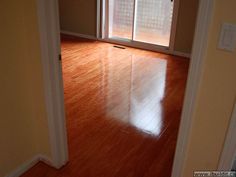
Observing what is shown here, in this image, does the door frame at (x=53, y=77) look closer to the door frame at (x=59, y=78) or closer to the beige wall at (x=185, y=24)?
the door frame at (x=59, y=78)

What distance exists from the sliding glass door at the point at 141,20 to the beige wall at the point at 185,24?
174mm

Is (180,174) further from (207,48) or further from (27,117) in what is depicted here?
(27,117)

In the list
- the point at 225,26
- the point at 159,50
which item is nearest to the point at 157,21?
the point at 159,50

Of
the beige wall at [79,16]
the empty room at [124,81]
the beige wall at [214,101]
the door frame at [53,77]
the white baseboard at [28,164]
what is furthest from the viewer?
the beige wall at [79,16]

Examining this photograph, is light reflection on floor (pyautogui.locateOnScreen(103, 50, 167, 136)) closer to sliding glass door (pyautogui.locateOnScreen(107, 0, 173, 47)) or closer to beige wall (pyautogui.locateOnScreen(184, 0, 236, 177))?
sliding glass door (pyautogui.locateOnScreen(107, 0, 173, 47))

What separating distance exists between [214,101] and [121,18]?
13.1 feet

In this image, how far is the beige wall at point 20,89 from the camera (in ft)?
5.45

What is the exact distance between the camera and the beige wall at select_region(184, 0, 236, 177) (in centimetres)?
119

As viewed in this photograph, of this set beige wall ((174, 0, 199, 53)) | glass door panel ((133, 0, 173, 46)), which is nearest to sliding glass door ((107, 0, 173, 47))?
glass door panel ((133, 0, 173, 46))

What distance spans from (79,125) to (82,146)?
33 centimetres

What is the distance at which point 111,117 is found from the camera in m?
2.79

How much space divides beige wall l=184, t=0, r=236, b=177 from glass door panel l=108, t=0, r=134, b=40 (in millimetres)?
3738

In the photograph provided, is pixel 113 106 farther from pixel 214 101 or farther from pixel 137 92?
pixel 214 101

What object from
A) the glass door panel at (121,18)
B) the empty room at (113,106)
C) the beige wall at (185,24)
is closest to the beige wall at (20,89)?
the empty room at (113,106)
